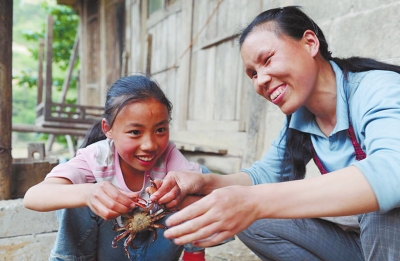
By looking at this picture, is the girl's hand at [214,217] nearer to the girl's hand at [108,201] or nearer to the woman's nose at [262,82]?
the girl's hand at [108,201]

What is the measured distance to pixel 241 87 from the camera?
408 cm

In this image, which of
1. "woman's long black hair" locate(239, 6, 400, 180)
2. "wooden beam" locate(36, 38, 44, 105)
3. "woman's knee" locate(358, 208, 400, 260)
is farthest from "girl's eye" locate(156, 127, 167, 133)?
"wooden beam" locate(36, 38, 44, 105)

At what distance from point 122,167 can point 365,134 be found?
48.1 inches

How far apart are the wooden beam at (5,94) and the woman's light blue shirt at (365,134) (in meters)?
1.81

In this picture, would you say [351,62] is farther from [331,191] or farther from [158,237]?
[158,237]

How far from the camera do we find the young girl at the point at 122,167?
1820 millimetres

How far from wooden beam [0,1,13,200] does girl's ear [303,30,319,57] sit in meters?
2.07

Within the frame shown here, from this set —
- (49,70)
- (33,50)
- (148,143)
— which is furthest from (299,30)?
(33,50)

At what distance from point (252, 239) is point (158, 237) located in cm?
47

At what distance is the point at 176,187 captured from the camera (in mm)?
1625

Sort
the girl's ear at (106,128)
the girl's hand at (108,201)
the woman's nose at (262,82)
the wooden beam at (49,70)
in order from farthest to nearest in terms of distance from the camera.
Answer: the wooden beam at (49,70) → the girl's ear at (106,128) → the woman's nose at (262,82) → the girl's hand at (108,201)

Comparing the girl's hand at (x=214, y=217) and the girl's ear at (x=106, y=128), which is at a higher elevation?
the girl's ear at (x=106, y=128)

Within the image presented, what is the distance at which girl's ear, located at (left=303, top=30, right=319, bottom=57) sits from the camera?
1600 mm

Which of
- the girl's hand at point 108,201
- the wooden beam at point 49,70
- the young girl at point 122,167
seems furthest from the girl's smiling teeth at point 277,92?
the wooden beam at point 49,70
